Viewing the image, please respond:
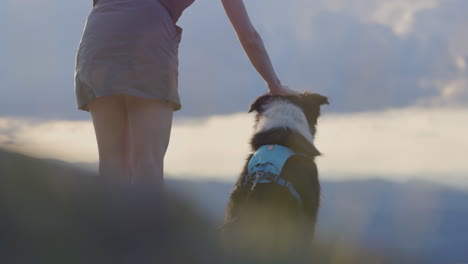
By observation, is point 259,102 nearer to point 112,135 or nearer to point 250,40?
point 250,40

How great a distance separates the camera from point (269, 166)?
382 cm

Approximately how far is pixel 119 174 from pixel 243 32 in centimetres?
128

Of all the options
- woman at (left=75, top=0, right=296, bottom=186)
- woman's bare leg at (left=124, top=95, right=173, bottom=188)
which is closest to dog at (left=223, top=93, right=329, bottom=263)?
woman's bare leg at (left=124, top=95, right=173, bottom=188)

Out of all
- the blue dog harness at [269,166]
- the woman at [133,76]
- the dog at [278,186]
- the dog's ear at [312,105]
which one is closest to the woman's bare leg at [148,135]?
the woman at [133,76]

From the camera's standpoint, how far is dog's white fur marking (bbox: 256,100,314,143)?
169 inches

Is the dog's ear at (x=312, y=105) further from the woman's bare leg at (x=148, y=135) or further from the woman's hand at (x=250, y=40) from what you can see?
the woman's bare leg at (x=148, y=135)

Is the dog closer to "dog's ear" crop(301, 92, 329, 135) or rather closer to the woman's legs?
"dog's ear" crop(301, 92, 329, 135)

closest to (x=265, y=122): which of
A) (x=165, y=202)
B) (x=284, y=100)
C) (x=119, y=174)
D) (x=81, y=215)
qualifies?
(x=284, y=100)

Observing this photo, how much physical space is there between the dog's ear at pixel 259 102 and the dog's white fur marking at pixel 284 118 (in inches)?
4.2

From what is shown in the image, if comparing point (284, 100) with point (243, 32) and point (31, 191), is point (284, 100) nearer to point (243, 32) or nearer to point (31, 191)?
point (243, 32)

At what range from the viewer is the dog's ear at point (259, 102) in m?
4.59

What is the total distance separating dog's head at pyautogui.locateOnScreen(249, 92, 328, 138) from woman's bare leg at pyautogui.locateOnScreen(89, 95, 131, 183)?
129cm

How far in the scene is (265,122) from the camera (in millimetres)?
4379

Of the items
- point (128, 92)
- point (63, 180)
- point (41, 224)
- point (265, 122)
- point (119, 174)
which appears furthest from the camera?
point (265, 122)
